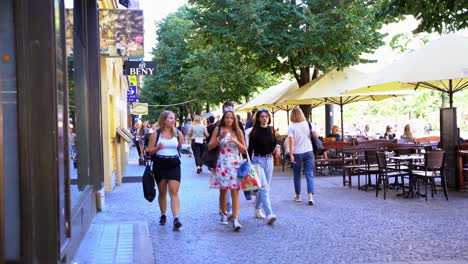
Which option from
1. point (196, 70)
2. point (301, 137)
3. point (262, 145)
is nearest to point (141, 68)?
point (301, 137)

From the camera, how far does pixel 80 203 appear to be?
7.50 meters

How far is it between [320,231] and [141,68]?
12679 millimetres

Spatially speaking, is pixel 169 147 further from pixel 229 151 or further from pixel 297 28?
pixel 297 28

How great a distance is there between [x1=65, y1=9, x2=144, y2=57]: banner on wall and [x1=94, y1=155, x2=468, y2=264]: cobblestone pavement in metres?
2.95

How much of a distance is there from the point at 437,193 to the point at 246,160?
490 cm

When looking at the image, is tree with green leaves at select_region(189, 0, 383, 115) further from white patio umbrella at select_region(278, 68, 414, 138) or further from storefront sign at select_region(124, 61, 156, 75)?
storefront sign at select_region(124, 61, 156, 75)

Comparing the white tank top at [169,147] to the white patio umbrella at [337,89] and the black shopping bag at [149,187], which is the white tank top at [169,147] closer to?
the black shopping bag at [149,187]

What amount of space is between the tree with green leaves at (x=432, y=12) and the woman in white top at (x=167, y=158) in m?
4.01

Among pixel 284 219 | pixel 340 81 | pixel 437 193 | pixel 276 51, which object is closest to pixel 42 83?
pixel 284 219

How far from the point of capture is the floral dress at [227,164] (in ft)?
27.0

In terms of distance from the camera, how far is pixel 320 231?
25.7 ft

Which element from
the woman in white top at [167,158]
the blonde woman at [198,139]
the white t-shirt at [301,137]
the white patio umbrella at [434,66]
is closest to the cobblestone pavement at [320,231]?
the woman in white top at [167,158]

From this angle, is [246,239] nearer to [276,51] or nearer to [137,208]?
[137,208]

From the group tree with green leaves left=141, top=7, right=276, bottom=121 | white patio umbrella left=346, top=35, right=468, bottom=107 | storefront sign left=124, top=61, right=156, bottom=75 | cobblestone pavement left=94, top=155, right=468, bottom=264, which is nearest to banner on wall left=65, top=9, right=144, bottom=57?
cobblestone pavement left=94, top=155, right=468, bottom=264
